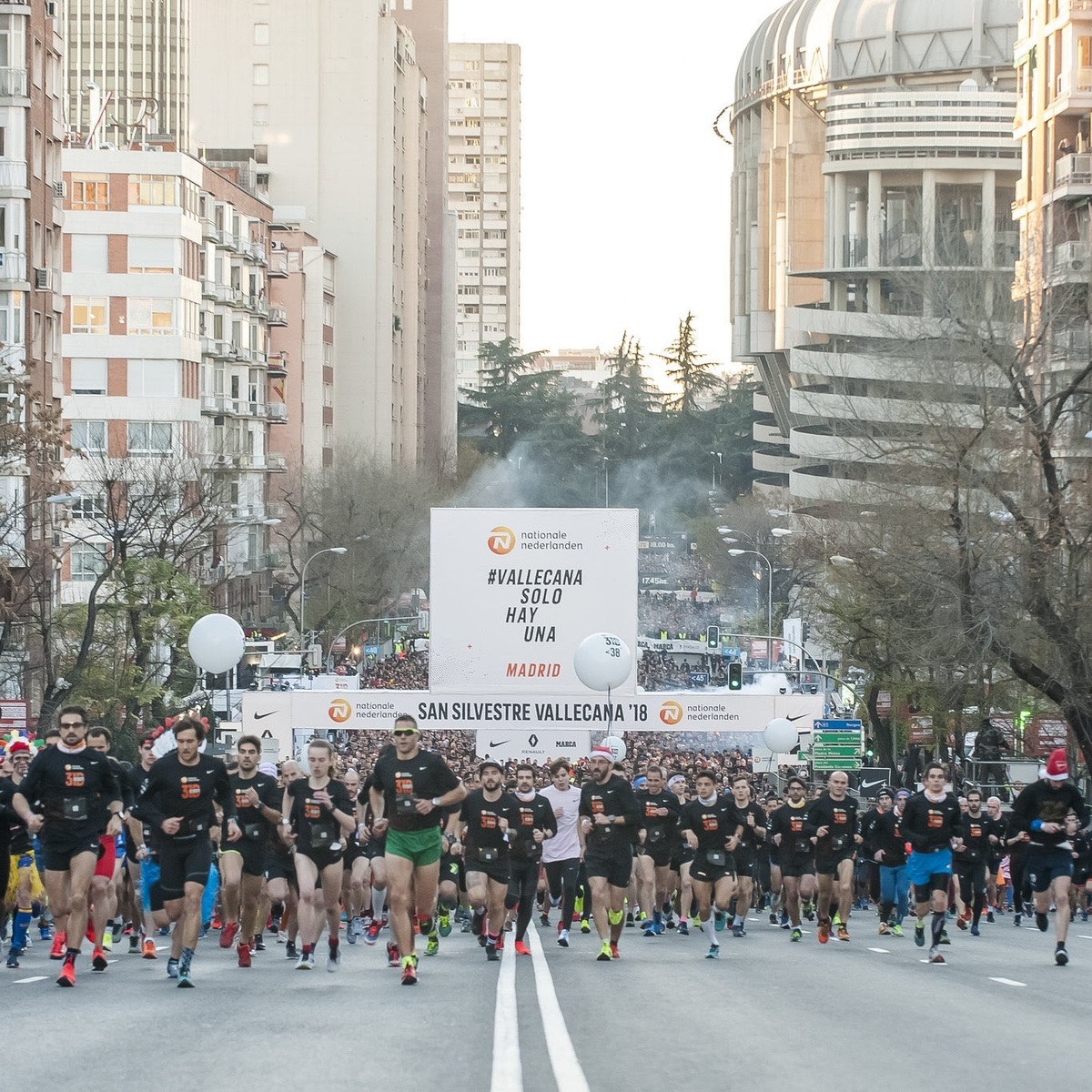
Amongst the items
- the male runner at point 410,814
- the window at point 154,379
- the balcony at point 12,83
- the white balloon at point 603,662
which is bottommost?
the male runner at point 410,814

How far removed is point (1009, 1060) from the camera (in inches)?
359

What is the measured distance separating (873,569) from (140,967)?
92.4 ft

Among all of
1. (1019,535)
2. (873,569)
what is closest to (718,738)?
(873,569)

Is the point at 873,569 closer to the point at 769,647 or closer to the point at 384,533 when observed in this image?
the point at 769,647

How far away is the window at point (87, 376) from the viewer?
3091 inches

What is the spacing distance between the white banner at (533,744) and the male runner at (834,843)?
13528 millimetres

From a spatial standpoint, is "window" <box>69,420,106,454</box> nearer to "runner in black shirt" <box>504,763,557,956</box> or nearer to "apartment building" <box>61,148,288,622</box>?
"apartment building" <box>61,148,288,622</box>

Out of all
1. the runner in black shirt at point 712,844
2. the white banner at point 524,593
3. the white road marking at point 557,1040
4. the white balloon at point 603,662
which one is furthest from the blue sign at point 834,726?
the white road marking at point 557,1040

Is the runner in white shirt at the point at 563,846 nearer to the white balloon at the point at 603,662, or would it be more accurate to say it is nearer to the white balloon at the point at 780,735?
the white balloon at the point at 603,662

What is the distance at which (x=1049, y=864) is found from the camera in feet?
51.8

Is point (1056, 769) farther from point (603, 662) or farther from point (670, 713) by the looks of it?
point (670, 713)

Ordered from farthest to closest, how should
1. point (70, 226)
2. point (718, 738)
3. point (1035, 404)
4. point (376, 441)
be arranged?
point (376, 441) < point (70, 226) < point (718, 738) < point (1035, 404)

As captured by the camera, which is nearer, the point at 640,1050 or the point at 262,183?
the point at 640,1050

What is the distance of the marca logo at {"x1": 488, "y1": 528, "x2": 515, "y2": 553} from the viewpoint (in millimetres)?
33938
